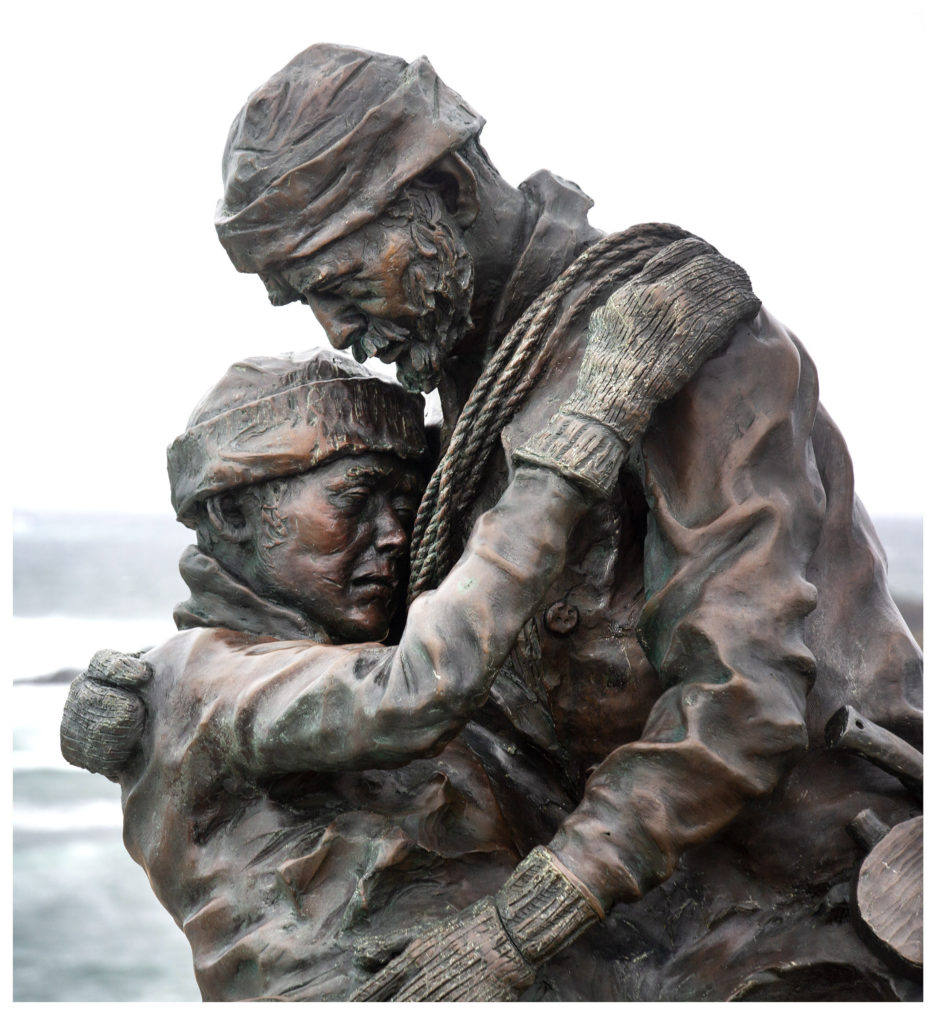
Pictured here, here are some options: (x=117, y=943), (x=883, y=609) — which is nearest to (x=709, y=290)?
(x=883, y=609)

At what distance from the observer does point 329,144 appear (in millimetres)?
3430

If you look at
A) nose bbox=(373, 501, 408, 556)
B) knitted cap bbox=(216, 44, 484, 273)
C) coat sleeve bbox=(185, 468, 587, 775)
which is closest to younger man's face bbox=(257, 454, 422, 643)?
nose bbox=(373, 501, 408, 556)

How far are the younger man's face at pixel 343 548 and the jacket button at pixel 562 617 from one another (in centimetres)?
40

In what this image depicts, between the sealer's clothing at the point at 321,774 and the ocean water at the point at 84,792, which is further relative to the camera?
the ocean water at the point at 84,792

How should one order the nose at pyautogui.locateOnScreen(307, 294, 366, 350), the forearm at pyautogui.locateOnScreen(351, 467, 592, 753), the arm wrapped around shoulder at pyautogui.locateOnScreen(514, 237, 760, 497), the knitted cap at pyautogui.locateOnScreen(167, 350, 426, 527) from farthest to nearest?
the knitted cap at pyautogui.locateOnScreen(167, 350, 426, 527) → the nose at pyautogui.locateOnScreen(307, 294, 366, 350) → the arm wrapped around shoulder at pyautogui.locateOnScreen(514, 237, 760, 497) → the forearm at pyautogui.locateOnScreen(351, 467, 592, 753)

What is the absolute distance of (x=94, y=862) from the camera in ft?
21.6

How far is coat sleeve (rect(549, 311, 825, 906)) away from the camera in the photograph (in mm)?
3242

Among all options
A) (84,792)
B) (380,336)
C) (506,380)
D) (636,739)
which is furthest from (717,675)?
(84,792)

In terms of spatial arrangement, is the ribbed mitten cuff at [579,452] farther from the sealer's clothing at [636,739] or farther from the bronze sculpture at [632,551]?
the sealer's clothing at [636,739]

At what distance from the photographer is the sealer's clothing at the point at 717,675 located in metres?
3.26

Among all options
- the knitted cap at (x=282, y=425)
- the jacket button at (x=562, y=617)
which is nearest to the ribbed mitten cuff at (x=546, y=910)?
the jacket button at (x=562, y=617)

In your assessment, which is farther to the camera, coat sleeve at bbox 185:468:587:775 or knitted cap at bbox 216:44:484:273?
knitted cap at bbox 216:44:484:273

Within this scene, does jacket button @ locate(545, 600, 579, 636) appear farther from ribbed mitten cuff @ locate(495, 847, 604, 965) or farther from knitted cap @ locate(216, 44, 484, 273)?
knitted cap @ locate(216, 44, 484, 273)

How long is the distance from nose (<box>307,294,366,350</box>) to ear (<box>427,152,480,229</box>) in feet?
0.97
